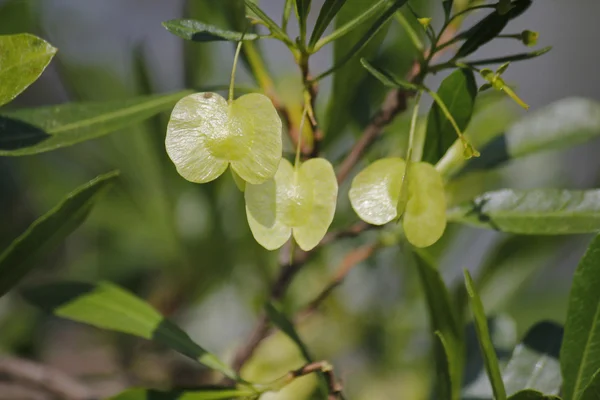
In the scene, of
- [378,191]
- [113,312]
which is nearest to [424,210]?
[378,191]

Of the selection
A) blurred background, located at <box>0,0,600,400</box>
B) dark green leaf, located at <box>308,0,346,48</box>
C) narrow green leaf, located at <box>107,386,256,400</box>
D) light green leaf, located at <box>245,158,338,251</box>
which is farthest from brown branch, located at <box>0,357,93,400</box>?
dark green leaf, located at <box>308,0,346,48</box>

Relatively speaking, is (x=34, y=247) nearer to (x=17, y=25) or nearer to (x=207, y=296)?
(x=17, y=25)

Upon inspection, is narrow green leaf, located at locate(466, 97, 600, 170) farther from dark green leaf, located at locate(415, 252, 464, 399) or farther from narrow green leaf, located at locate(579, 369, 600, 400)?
narrow green leaf, located at locate(579, 369, 600, 400)

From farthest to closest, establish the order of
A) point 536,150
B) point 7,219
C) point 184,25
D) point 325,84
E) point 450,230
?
1. point 325,84
2. point 7,219
3. point 450,230
4. point 536,150
5. point 184,25

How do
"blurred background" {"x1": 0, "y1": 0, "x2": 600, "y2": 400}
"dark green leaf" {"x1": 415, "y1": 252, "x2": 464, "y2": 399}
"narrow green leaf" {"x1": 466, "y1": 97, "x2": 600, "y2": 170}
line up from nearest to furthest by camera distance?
1. "dark green leaf" {"x1": 415, "y1": 252, "x2": 464, "y2": 399}
2. "narrow green leaf" {"x1": 466, "y1": 97, "x2": 600, "y2": 170}
3. "blurred background" {"x1": 0, "y1": 0, "x2": 600, "y2": 400}

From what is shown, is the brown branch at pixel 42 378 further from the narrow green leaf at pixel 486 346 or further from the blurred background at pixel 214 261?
the narrow green leaf at pixel 486 346

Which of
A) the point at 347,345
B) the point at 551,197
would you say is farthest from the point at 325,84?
the point at 551,197

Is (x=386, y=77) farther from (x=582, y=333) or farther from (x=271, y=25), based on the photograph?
(x=582, y=333)
